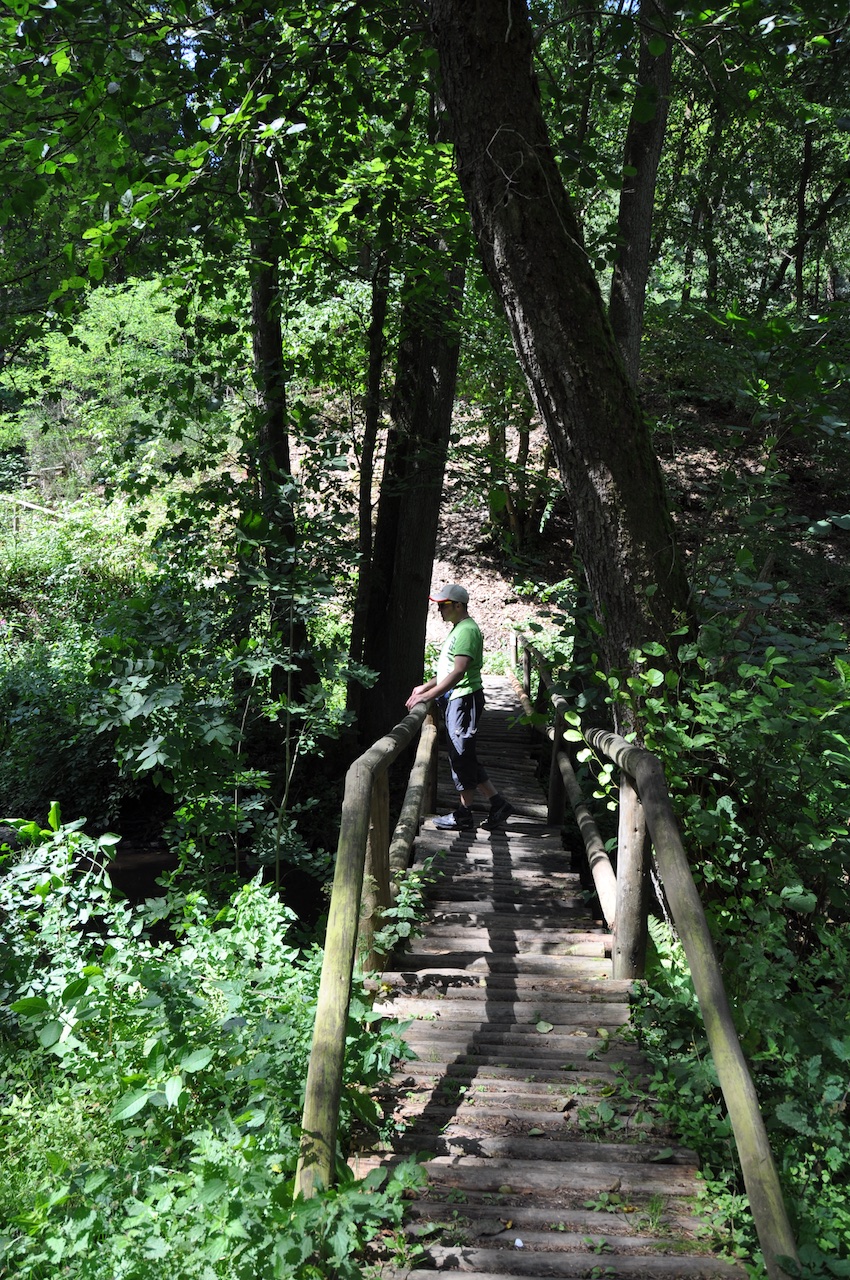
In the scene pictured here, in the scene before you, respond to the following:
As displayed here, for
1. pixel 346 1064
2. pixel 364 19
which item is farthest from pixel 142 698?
pixel 364 19

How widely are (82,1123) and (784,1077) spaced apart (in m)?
2.22

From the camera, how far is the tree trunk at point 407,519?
29.4 feet

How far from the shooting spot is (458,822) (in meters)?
6.57

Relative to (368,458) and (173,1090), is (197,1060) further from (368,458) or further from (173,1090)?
(368,458)

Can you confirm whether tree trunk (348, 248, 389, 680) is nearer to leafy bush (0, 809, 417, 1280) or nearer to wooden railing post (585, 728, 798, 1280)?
leafy bush (0, 809, 417, 1280)

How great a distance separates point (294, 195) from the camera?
20.0 ft

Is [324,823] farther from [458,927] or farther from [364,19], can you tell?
[364,19]

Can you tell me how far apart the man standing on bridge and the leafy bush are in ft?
7.71

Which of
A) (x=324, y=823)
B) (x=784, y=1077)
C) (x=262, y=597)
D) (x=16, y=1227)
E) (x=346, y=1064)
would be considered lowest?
(x=324, y=823)

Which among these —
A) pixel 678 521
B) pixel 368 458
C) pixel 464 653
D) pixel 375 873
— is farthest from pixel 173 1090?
pixel 678 521

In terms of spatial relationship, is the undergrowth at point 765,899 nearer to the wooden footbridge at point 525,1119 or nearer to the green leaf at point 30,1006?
the wooden footbridge at point 525,1119

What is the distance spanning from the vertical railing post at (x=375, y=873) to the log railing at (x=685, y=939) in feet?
3.09

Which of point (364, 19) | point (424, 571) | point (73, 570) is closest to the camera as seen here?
point (364, 19)

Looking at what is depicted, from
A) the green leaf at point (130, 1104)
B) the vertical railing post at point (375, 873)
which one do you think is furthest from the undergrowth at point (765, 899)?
the green leaf at point (130, 1104)
